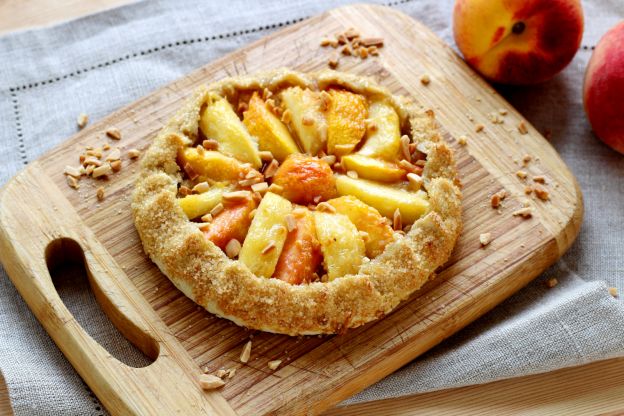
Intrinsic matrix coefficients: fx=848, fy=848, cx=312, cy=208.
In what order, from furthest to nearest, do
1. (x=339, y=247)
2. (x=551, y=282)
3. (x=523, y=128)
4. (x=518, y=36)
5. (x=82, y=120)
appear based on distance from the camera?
(x=82, y=120) → (x=518, y=36) → (x=523, y=128) → (x=551, y=282) → (x=339, y=247)

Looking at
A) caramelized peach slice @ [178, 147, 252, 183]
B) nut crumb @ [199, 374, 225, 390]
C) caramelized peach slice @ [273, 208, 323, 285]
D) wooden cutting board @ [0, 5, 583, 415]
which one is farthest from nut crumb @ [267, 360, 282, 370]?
caramelized peach slice @ [178, 147, 252, 183]

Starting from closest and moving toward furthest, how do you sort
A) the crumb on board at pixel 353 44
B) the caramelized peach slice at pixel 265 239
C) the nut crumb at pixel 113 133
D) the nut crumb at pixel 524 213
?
1. the caramelized peach slice at pixel 265 239
2. the nut crumb at pixel 524 213
3. the nut crumb at pixel 113 133
4. the crumb on board at pixel 353 44

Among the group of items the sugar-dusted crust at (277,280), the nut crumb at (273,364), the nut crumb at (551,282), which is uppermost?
the sugar-dusted crust at (277,280)

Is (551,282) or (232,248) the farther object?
(551,282)

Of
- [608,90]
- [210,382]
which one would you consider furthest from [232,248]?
[608,90]

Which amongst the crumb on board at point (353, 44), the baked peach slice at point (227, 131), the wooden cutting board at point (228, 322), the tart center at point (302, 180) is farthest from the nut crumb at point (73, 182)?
the crumb on board at point (353, 44)

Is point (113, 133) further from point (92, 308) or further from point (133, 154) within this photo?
point (92, 308)

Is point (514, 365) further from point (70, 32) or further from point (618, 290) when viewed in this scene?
point (70, 32)

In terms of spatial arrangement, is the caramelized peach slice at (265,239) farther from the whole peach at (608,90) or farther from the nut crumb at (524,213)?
the whole peach at (608,90)
